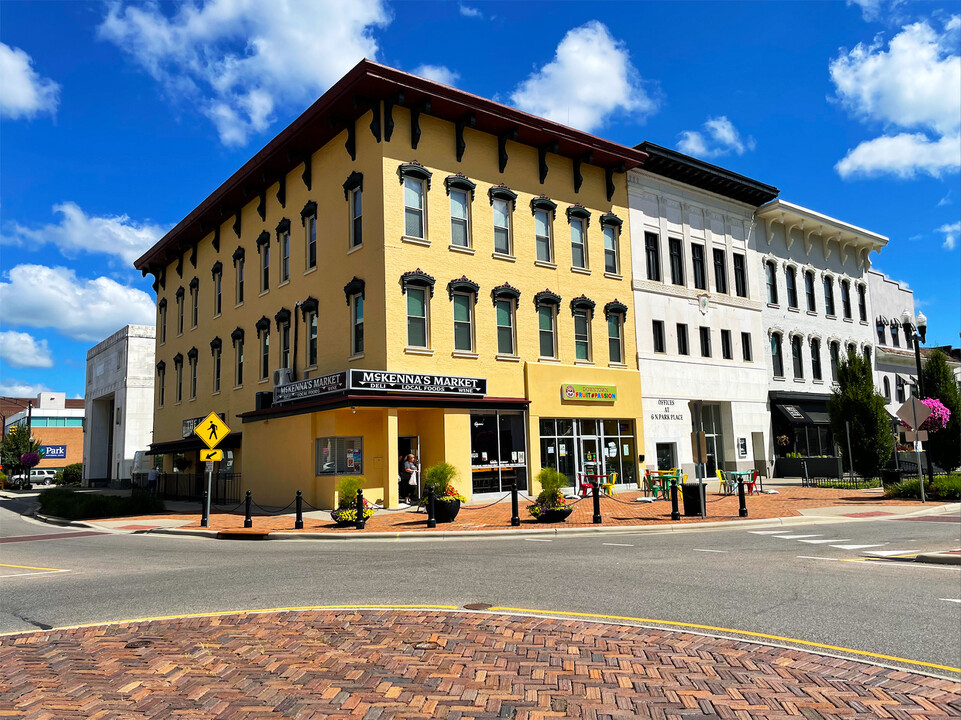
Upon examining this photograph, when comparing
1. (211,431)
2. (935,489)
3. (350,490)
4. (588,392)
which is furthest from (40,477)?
(935,489)

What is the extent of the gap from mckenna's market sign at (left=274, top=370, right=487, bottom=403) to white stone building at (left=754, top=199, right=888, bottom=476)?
63.7 ft

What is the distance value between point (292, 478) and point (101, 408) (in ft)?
137

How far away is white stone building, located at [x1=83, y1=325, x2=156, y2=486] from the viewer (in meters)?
51.2

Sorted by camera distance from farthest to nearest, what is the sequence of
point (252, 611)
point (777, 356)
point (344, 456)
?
point (777, 356) < point (344, 456) < point (252, 611)

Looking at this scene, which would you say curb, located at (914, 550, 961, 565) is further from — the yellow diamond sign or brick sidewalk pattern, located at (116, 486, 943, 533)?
the yellow diamond sign

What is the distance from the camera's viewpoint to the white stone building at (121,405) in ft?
168

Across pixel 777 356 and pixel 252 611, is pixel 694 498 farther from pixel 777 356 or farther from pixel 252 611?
pixel 777 356

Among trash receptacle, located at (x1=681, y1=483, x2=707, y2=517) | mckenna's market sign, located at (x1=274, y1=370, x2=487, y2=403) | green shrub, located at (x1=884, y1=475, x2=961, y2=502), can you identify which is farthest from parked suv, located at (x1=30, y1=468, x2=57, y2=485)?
green shrub, located at (x1=884, y1=475, x2=961, y2=502)

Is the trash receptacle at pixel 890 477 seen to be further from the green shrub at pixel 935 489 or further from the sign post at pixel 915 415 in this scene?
the sign post at pixel 915 415

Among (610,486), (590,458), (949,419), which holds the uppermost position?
(949,419)

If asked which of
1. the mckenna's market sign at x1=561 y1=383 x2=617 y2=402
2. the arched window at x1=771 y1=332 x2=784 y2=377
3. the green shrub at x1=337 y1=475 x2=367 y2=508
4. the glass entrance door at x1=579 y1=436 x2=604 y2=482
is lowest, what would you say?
the green shrub at x1=337 y1=475 x2=367 y2=508

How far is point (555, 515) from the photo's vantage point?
1858 cm

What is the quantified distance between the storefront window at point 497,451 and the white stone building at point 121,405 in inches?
1337

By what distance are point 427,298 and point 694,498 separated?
10643mm
